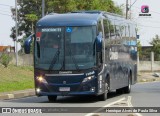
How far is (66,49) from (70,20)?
1224 mm

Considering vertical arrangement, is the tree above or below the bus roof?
below

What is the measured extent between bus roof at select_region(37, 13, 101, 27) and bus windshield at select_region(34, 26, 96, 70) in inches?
7.0

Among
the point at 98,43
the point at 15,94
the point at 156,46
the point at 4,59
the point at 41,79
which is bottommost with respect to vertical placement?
the point at 156,46

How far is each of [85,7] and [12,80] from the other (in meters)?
15.4

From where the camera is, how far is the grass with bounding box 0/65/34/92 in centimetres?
3051

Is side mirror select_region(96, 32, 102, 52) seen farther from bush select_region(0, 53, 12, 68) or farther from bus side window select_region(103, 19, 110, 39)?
bush select_region(0, 53, 12, 68)

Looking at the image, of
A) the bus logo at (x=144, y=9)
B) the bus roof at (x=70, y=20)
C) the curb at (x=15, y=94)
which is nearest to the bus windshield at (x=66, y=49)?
the bus roof at (x=70, y=20)

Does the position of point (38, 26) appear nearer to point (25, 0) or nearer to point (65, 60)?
point (65, 60)

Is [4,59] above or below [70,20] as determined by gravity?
below

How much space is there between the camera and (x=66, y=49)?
21.2 meters

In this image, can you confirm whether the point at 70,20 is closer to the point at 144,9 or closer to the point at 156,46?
the point at 144,9

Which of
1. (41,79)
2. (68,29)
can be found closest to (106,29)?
(68,29)

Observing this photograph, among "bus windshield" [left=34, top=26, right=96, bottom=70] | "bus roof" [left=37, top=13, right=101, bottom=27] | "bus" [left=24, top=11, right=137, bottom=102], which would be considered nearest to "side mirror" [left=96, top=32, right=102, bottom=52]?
"bus" [left=24, top=11, right=137, bottom=102]

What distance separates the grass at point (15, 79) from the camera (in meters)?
30.5
